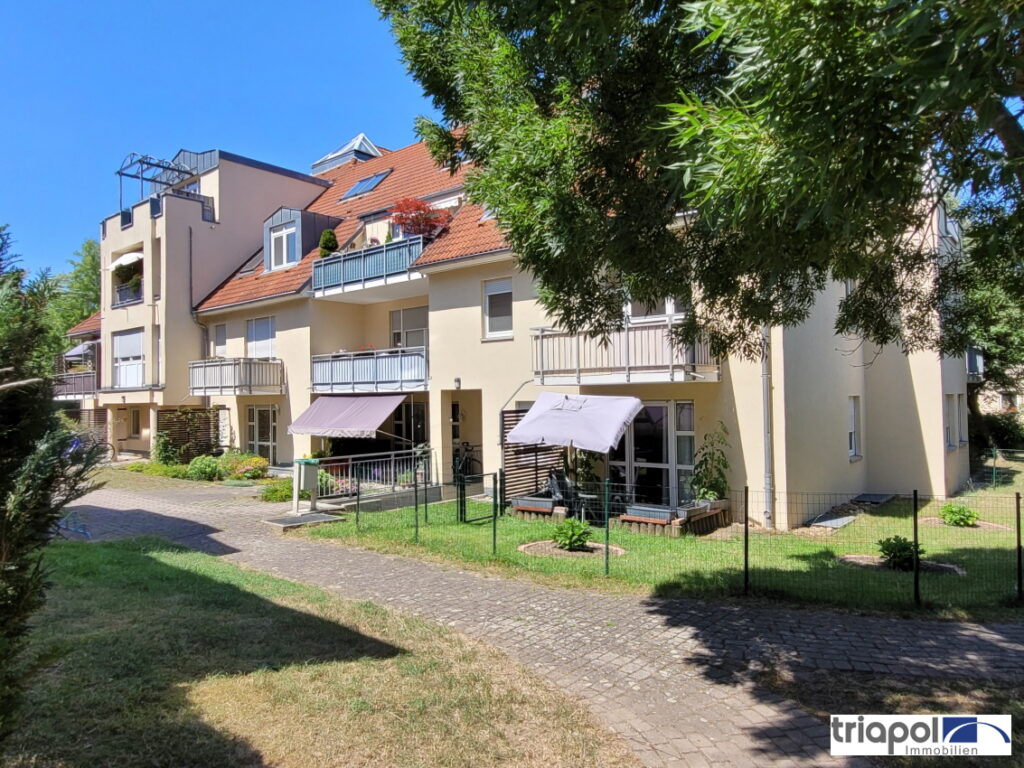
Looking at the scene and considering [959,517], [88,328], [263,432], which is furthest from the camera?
[88,328]

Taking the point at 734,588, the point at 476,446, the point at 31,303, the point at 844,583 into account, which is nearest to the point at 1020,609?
the point at 844,583

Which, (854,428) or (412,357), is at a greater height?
(412,357)

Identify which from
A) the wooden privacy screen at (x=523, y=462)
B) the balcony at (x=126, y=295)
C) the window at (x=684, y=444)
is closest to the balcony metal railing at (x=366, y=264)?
the wooden privacy screen at (x=523, y=462)

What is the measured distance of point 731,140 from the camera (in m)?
3.71

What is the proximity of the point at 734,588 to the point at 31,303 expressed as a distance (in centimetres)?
801

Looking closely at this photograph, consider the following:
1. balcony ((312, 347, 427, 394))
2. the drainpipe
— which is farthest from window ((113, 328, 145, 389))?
the drainpipe

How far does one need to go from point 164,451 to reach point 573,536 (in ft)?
63.3

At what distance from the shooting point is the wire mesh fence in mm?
8562

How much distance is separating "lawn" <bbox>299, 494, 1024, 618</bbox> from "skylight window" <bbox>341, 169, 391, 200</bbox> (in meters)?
15.6

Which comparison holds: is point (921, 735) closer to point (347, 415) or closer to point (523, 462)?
point (523, 462)

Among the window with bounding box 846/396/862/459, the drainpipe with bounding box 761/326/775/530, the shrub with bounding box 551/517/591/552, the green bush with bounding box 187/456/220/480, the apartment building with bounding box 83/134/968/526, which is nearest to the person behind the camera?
the shrub with bounding box 551/517/591/552

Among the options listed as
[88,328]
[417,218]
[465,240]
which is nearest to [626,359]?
[465,240]

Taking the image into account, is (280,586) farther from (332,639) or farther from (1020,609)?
(1020,609)

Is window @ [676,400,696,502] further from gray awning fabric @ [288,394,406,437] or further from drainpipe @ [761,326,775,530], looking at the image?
gray awning fabric @ [288,394,406,437]
